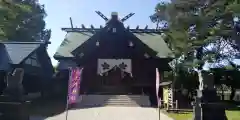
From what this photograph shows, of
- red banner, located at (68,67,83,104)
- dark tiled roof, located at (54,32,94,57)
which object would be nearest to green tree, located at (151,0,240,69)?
dark tiled roof, located at (54,32,94,57)

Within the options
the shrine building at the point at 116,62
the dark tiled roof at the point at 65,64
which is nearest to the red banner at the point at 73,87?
the shrine building at the point at 116,62

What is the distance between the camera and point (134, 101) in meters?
22.0

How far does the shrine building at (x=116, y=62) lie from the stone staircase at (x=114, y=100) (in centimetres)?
220

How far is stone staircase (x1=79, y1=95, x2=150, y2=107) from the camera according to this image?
70.3 feet

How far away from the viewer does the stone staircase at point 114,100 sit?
21.4 meters

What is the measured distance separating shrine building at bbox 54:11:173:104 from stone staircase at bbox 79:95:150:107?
2199 millimetres

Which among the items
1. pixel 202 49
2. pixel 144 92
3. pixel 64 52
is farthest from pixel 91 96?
pixel 202 49

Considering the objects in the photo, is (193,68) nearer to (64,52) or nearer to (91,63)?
(91,63)

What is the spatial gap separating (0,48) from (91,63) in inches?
331

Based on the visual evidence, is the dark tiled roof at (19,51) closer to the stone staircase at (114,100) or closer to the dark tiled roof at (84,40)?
the stone staircase at (114,100)

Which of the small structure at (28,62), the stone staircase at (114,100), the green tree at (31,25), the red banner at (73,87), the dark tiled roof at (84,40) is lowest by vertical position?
the stone staircase at (114,100)

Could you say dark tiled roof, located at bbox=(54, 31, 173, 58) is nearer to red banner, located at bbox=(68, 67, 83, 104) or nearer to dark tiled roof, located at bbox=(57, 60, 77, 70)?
dark tiled roof, located at bbox=(57, 60, 77, 70)

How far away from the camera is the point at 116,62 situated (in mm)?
25109

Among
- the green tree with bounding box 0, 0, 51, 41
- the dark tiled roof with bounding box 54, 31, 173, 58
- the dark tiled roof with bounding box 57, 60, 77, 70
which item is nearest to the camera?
the dark tiled roof with bounding box 57, 60, 77, 70
